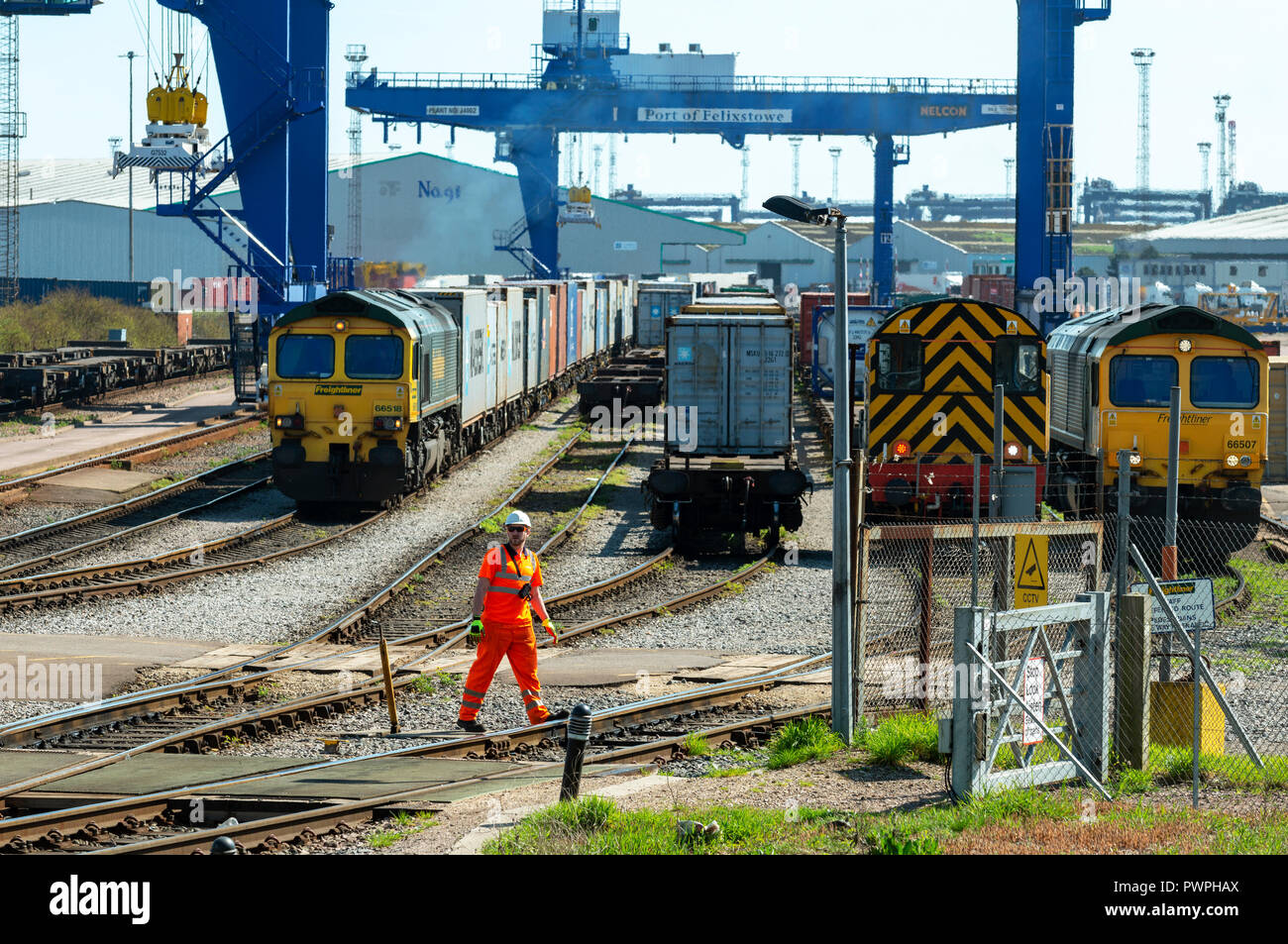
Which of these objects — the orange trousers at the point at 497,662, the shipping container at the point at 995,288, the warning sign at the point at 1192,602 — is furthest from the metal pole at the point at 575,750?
the shipping container at the point at 995,288

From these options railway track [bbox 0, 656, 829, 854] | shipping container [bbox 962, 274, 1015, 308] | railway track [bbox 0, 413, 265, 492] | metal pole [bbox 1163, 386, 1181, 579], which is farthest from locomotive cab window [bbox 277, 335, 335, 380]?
shipping container [bbox 962, 274, 1015, 308]

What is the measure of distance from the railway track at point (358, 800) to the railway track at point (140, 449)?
640 inches

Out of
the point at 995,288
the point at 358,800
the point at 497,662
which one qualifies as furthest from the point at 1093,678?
the point at 995,288

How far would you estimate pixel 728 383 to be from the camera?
23141 millimetres

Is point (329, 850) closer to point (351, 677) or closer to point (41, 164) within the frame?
point (351, 677)

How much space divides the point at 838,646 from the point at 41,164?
12434 cm

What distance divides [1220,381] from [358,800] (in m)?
14.7

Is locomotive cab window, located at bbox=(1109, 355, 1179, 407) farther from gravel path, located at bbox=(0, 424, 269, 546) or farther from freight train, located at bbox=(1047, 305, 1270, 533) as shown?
gravel path, located at bbox=(0, 424, 269, 546)

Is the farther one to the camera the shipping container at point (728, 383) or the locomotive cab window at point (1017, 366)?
the shipping container at point (728, 383)

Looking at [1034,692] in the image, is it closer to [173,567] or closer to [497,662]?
[497,662]

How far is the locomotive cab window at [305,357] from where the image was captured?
23938 mm
